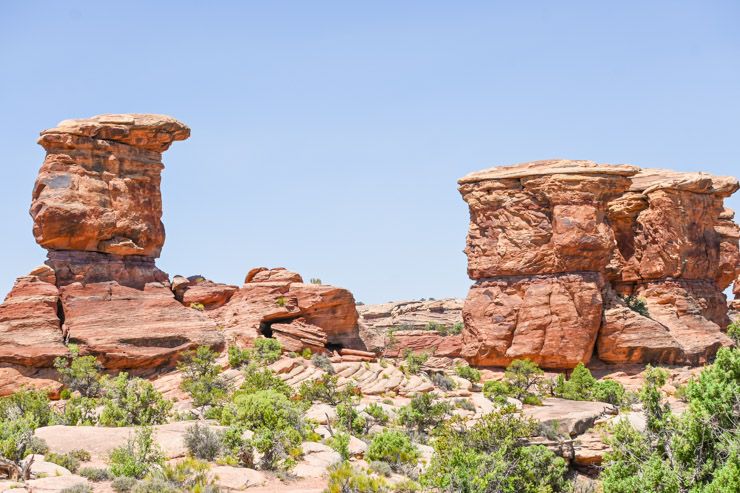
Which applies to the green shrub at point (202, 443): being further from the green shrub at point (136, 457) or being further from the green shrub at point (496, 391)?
the green shrub at point (496, 391)

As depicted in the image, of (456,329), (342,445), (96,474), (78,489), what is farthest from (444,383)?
(456,329)

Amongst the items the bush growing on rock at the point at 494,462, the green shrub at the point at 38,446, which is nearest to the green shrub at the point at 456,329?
the bush growing on rock at the point at 494,462

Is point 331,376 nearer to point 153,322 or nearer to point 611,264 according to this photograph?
point 153,322

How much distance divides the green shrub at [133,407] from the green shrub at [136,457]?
17.3 ft

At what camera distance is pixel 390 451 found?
1018 inches

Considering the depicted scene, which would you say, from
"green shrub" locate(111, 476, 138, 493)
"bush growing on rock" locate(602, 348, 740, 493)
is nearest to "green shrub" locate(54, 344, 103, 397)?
"green shrub" locate(111, 476, 138, 493)

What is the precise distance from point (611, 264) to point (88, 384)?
35.2 m

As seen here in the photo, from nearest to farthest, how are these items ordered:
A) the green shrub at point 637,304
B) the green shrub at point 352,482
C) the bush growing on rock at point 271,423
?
the green shrub at point 352,482
the bush growing on rock at point 271,423
the green shrub at point 637,304

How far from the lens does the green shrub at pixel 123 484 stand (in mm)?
19828

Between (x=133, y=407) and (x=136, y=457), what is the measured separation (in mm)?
7917

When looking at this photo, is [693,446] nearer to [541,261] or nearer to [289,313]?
[289,313]

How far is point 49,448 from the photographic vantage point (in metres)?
22.8

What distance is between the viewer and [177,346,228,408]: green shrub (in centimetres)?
3316

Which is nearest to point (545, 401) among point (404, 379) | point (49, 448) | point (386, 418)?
point (404, 379)
